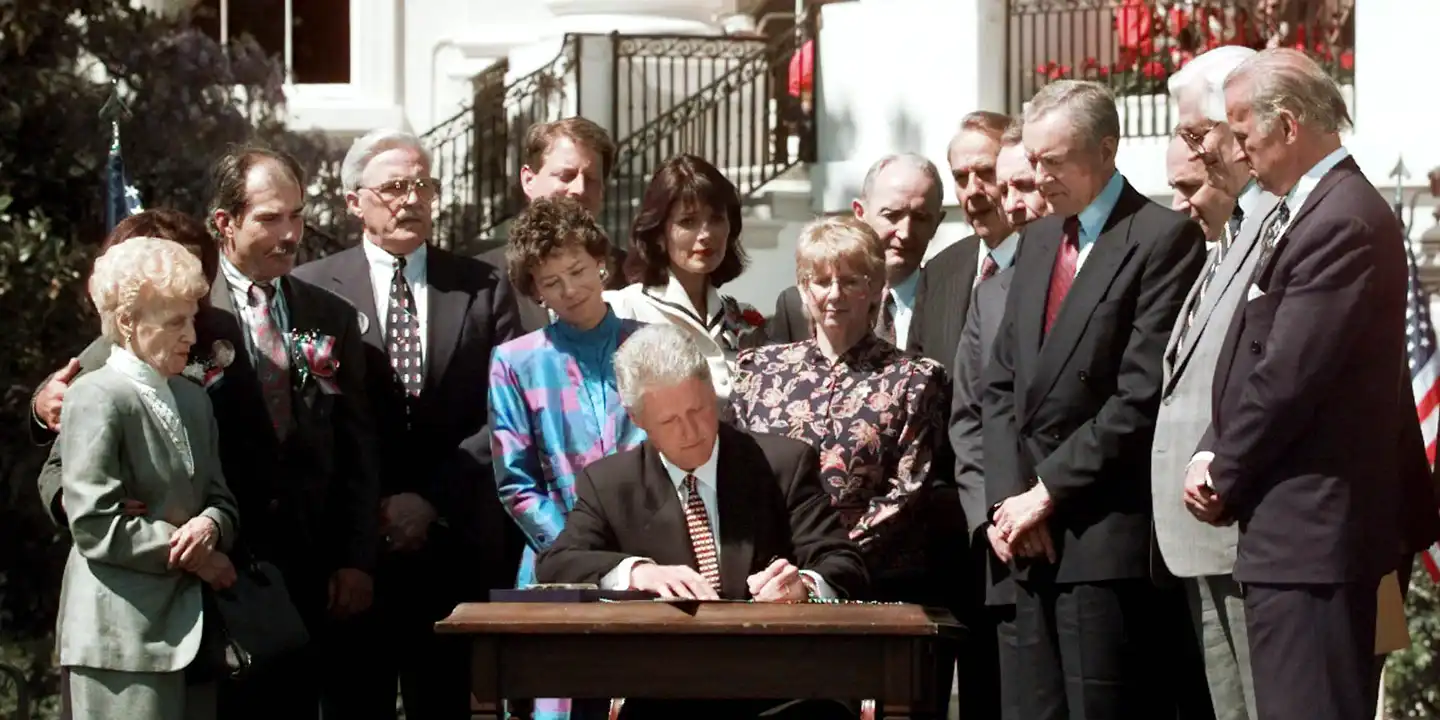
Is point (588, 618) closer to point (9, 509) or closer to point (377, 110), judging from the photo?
point (9, 509)

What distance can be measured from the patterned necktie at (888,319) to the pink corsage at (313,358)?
180 cm

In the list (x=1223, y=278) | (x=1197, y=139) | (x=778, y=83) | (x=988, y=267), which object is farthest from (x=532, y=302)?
(x=778, y=83)

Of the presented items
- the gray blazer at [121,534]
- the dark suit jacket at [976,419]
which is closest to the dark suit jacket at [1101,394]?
the dark suit jacket at [976,419]

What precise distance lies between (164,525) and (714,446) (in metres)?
1.42

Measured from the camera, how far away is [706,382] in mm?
6836

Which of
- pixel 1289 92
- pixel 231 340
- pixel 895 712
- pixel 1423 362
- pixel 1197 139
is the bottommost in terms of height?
pixel 895 712

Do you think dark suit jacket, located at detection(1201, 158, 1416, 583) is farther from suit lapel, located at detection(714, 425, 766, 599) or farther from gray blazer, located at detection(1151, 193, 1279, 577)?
suit lapel, located at detection(714, 425, 766, 599)

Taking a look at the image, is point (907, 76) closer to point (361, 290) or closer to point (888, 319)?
point (888, 319)

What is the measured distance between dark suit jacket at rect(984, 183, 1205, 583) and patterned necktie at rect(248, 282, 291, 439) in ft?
6.52

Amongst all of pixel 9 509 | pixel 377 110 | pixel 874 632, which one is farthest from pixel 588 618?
pixel 377 110

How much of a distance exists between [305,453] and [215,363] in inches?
15.8

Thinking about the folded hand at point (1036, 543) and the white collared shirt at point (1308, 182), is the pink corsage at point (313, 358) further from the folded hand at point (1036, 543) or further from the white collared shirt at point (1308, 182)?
the white collared shirt at point (1308, 182)

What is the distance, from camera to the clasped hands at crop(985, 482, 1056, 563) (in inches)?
279

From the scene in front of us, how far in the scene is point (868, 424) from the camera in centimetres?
750
